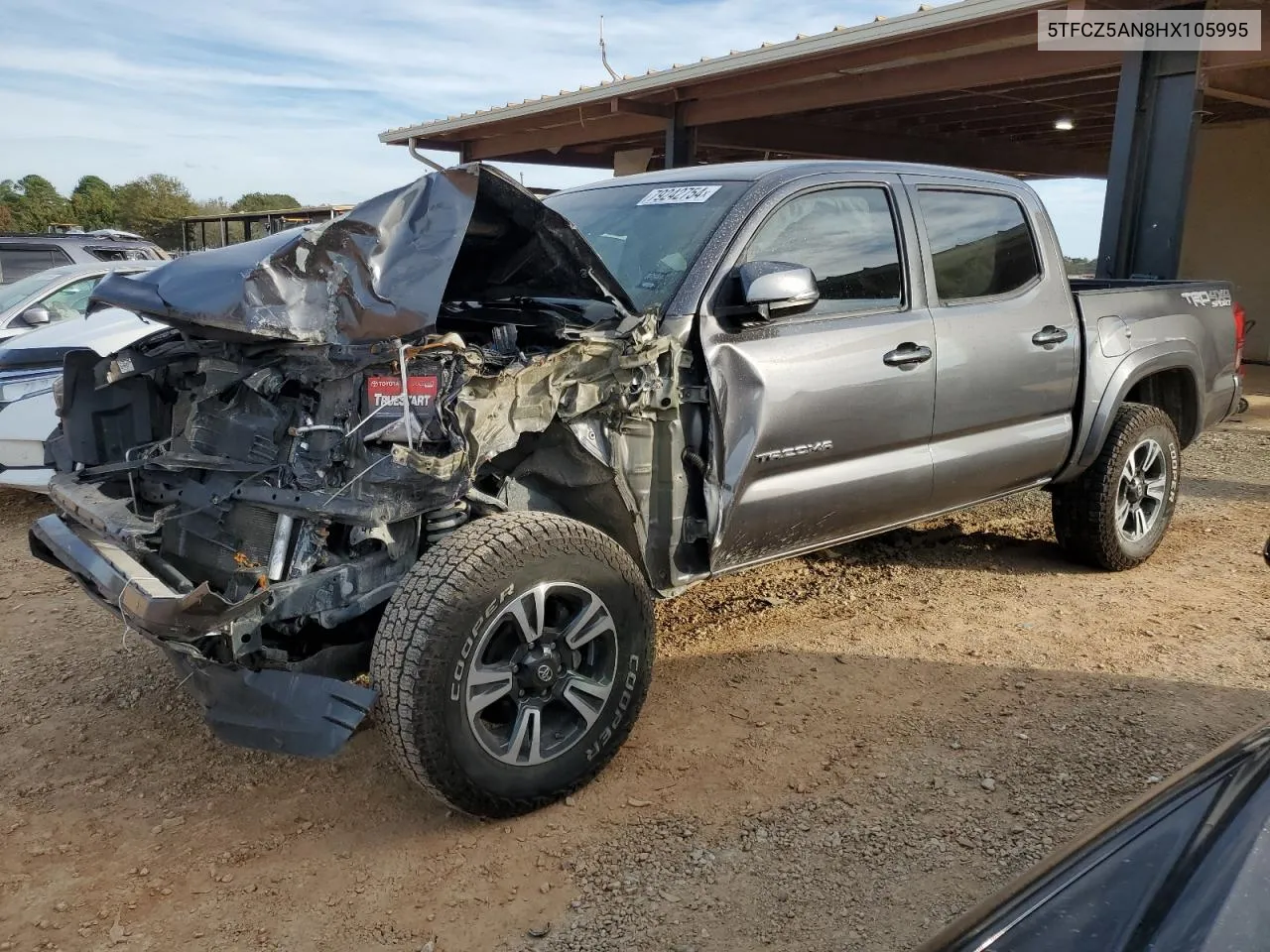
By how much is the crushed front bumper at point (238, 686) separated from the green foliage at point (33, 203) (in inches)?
1321

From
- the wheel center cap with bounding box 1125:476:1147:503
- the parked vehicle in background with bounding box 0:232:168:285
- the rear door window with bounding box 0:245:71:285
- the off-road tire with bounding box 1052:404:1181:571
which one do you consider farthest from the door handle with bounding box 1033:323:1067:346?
the rear door window with bounding box 0:245:71:285

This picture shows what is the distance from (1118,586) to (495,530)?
12.0 ft

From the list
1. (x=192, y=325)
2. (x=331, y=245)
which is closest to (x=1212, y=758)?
(x=331, y=245)

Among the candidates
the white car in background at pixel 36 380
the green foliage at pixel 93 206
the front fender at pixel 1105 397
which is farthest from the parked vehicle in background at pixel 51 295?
the green foliage at pixel 93 206

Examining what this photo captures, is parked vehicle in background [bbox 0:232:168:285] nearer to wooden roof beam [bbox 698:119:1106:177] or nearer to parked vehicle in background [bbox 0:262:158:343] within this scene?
parked vehicle in background [bbox 0:262:158:343]

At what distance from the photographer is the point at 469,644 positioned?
273cm

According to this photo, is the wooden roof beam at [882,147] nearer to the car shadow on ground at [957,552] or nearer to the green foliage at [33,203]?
the car shadow on ground at [957,552]

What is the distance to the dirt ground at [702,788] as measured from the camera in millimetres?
2594

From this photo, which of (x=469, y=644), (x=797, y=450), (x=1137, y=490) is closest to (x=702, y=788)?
(x=469, y=644)

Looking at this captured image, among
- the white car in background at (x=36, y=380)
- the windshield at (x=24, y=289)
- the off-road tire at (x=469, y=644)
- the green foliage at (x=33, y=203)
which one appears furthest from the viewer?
the green foliage at (x=33, y=203)

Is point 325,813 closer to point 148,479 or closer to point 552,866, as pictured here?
point 552,866

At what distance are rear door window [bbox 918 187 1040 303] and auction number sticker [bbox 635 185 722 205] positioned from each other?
98cm

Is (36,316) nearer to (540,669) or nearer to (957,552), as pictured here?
(540,669)

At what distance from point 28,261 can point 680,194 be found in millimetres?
9247
